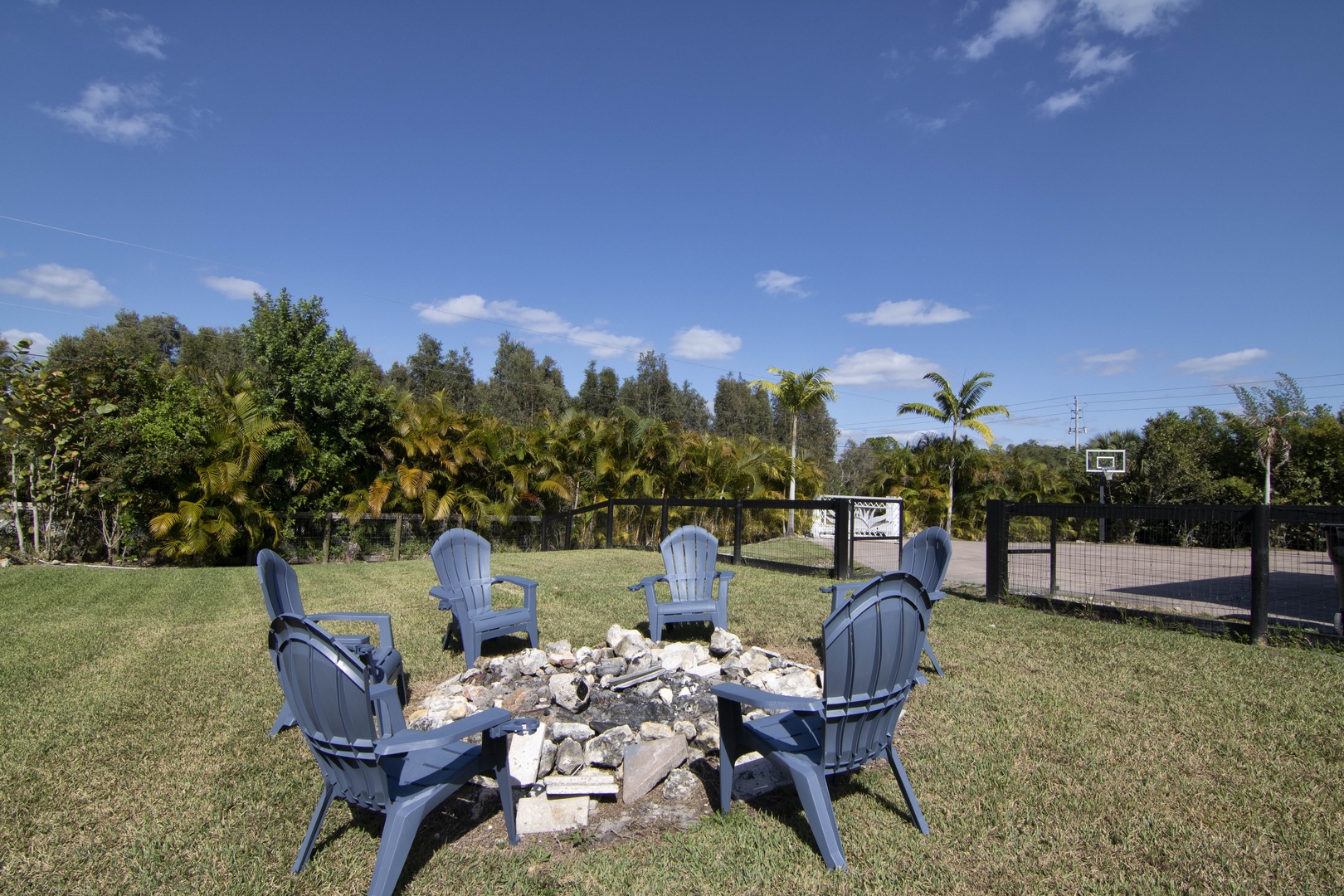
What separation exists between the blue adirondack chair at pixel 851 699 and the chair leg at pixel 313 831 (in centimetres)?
144

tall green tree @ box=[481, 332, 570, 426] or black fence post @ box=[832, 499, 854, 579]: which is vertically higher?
tall green tree @ box=[481, 332, 570, 426]

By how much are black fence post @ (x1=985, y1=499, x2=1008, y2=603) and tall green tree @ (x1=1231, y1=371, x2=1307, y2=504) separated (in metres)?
17.5

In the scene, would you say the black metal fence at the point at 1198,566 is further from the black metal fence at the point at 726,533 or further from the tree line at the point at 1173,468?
the tree line at the point at 1173,468

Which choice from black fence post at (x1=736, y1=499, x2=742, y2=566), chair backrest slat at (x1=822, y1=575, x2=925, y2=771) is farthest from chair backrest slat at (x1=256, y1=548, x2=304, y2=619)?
black fence post at (x1=736, y1=499, x2=742, y2=566)

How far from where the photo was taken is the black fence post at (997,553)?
279 inches

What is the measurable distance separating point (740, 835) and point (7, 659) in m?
5.18

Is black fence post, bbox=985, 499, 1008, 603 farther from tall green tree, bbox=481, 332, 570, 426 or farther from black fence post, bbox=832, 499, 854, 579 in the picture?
tall green tree, bbox=481, 332, 570, 426

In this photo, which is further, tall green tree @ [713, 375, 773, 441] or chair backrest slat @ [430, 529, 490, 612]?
tall green tree @ [713, 375, 773, 441]

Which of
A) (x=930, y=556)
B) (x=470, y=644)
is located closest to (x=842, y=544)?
(x=930, y=556)

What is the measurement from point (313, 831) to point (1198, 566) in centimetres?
1174

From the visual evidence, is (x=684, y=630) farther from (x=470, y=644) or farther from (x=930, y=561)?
(x=930, y=561)

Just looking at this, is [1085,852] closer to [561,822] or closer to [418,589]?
[561,822]

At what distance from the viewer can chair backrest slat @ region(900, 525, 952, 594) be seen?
4492 mm

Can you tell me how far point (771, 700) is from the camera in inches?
95.2
